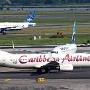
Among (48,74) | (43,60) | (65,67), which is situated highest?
(43,60)

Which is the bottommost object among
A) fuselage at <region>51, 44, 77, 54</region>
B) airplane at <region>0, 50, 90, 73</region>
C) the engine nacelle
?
the engine nacelle

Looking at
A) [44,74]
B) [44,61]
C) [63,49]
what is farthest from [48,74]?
[63,49]

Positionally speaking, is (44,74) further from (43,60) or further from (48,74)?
(43,60)

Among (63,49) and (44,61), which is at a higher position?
(63,49)

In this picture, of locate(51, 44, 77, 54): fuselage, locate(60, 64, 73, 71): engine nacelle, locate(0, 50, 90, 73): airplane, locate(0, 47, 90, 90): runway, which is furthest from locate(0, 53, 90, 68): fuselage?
locate(51, 44, 77, 54): fuselage

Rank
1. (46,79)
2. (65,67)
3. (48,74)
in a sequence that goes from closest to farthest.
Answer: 1. (46,79)
2. (65,67)
3. (48,74)

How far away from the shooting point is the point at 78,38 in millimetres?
111500

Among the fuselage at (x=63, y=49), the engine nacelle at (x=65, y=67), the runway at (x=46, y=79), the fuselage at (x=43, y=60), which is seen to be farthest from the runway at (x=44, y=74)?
the fuselage at (x=63, y=49)

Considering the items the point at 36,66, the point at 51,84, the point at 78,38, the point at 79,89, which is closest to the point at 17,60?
the point at 36,66

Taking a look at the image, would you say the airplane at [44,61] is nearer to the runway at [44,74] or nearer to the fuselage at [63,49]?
the runway at [44,74]

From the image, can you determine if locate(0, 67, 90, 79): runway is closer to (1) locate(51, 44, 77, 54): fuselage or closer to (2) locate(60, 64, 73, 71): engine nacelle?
(2) locate(60, 64, 73, 71): engine nacelle

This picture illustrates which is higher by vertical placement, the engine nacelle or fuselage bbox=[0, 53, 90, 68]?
fuselage bbox=[0, 53, 90, 68]

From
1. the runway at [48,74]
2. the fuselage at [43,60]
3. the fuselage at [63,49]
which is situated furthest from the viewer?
the fuselage at [63,49]

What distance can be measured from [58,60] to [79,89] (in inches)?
540
